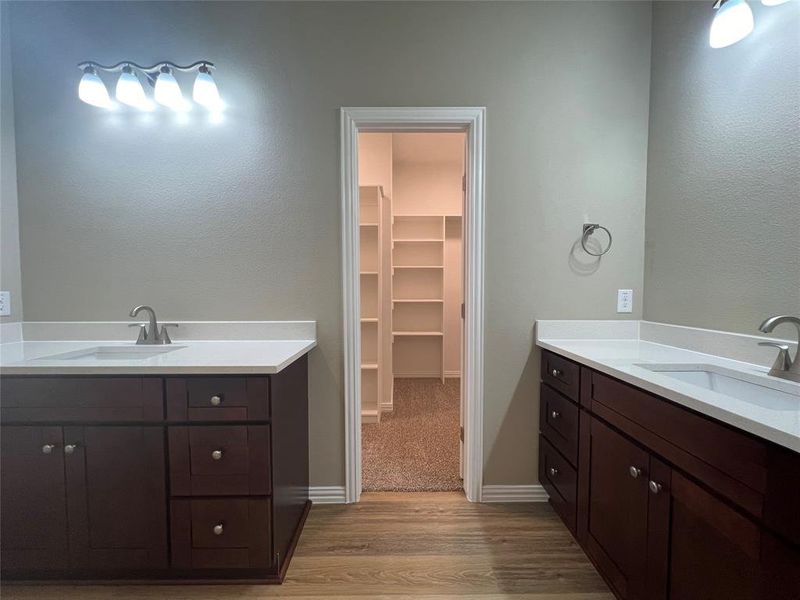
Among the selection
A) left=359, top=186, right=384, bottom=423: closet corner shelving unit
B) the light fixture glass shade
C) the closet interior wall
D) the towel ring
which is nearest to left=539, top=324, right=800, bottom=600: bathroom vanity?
the towel ring

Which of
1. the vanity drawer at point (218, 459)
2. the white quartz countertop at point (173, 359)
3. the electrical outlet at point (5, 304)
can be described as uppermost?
the electrical outlet at point (5, 304)

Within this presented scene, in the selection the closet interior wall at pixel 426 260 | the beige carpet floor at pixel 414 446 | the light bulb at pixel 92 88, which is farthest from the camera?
the closet interior wall at pixel 426 260

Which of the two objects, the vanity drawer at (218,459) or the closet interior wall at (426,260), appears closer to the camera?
the vanity drawer at (218,459)

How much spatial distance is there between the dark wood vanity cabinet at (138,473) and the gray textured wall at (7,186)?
839 millimetres

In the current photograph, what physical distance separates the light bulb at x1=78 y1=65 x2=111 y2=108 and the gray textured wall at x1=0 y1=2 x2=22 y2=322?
0.43 metres

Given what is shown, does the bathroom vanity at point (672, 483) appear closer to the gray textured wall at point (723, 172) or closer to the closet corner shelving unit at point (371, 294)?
the gray textured wall at point (723, 172)

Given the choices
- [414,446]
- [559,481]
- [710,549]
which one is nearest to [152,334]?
[414,446]

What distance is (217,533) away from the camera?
1.35m

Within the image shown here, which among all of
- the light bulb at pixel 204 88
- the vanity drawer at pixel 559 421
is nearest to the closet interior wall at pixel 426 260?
the vanity drawer at pixel 559 421

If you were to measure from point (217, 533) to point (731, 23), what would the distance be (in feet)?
9.20

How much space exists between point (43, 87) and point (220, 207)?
1113 mm

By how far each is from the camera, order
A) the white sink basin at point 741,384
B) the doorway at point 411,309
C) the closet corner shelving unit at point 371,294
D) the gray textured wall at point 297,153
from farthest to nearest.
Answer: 1. the closet corner shelving unit at point 371,294
2. the doorway at point 411,309
3. the gray textured wall at point 297,153
4. the white sink basin at point 741,384

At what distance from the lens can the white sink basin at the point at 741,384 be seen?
3.55 feet

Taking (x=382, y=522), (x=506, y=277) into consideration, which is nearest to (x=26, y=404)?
(x=382, y=522)
